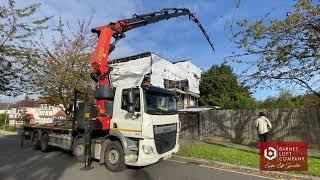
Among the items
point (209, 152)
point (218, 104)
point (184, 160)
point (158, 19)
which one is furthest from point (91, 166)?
point (218, 104)

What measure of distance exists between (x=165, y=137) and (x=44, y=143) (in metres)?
6.88

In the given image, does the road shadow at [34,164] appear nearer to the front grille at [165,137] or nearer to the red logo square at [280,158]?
the front grille at [165,137]

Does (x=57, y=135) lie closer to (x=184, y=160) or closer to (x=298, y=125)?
(x=184, y=160)

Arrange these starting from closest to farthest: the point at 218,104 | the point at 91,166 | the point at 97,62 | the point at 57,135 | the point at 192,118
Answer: the point at 91,166 → the point at 97,62 → the point at 57,135 → the point at 192,118 → the point at 218,104

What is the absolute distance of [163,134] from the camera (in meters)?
9.75

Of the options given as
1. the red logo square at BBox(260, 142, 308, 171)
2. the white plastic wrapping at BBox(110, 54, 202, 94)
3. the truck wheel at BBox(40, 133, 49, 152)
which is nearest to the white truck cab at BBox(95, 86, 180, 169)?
the red logo square at BBox(260, 142, 308, 171)

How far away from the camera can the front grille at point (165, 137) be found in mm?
9453

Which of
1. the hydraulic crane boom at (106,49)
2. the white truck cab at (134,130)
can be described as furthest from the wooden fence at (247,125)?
the white truck cab at (134,130)

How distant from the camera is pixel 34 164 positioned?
35.3 feet

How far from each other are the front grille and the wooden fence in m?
9.20

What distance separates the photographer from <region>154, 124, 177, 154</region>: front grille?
9.45 m

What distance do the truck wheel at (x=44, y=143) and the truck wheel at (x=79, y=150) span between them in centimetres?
282

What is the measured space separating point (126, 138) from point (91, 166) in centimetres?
182

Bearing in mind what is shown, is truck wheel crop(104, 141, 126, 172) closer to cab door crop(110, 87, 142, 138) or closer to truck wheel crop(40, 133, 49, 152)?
cab door crop(110, 87, 142, 138)
